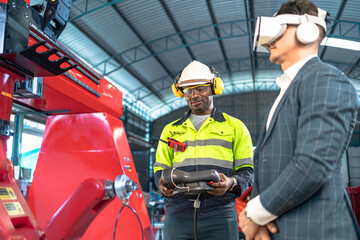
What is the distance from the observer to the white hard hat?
244 cm

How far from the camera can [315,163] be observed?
3.62 feet

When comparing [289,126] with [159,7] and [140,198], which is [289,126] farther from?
[159,7]

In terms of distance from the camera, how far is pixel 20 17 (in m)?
1.67

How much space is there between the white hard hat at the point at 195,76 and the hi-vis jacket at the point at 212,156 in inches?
10.4

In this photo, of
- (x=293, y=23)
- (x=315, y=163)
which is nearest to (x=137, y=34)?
(x=293, y=23)

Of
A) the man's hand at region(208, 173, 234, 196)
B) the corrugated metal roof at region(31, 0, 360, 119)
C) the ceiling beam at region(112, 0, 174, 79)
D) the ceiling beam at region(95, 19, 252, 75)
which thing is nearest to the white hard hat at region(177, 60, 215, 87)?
the man's hand at region(208, 173, 234, 196)

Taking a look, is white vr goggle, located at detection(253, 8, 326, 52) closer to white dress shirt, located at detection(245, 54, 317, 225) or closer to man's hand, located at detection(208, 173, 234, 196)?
white dress shirt, located at detection(245, 54, 317, 225)

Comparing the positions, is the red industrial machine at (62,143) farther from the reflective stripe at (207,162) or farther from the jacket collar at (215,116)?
the jacket collar at (215,116)

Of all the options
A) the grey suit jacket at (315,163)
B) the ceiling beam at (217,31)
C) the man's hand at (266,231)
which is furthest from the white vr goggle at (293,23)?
the ceiling beam at (217,31)

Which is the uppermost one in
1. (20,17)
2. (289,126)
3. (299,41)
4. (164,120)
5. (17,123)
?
(164,120)

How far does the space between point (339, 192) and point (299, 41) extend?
612 millimetres

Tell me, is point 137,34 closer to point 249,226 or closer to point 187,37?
point 187,37

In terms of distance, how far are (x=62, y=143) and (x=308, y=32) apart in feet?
8.12

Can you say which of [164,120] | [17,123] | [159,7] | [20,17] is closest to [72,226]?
[20,17]
